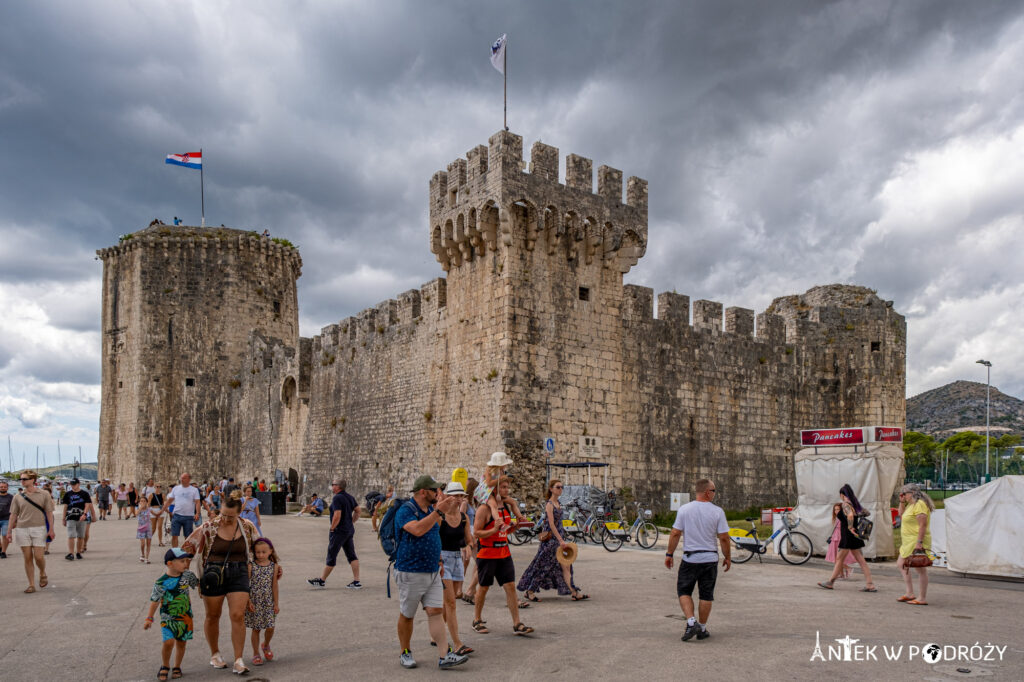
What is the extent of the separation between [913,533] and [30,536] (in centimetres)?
1163

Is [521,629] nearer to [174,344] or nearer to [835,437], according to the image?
[835,437]

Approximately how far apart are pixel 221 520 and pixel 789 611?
6142 millimetres

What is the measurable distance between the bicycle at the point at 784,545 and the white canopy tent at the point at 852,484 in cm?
39

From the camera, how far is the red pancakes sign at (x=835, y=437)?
14.7 meters

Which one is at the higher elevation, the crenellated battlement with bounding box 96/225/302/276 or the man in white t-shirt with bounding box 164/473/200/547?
the crenellated battlement with bounding box 96/225/302/276

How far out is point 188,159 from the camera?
40.6 metres

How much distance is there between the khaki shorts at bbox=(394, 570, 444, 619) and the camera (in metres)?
6.60

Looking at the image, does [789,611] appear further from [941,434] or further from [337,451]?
[941,434]

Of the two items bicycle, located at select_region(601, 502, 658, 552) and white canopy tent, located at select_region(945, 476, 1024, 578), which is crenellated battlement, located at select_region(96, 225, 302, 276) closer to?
bicycle, located at select_region(601, 502, 658, 552)

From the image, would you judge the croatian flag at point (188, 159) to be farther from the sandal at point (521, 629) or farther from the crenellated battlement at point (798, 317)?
the sandal at point (521, 629)

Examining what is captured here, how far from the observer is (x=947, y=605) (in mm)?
9570

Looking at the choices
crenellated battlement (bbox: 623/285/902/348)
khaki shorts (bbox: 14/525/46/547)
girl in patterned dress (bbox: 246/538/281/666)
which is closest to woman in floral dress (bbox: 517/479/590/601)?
girl in patterned dress (bbox: 246/538/281/666)

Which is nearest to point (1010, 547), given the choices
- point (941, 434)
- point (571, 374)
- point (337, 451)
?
point (571, 374)

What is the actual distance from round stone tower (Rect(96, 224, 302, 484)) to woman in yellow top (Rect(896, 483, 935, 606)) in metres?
34.2
